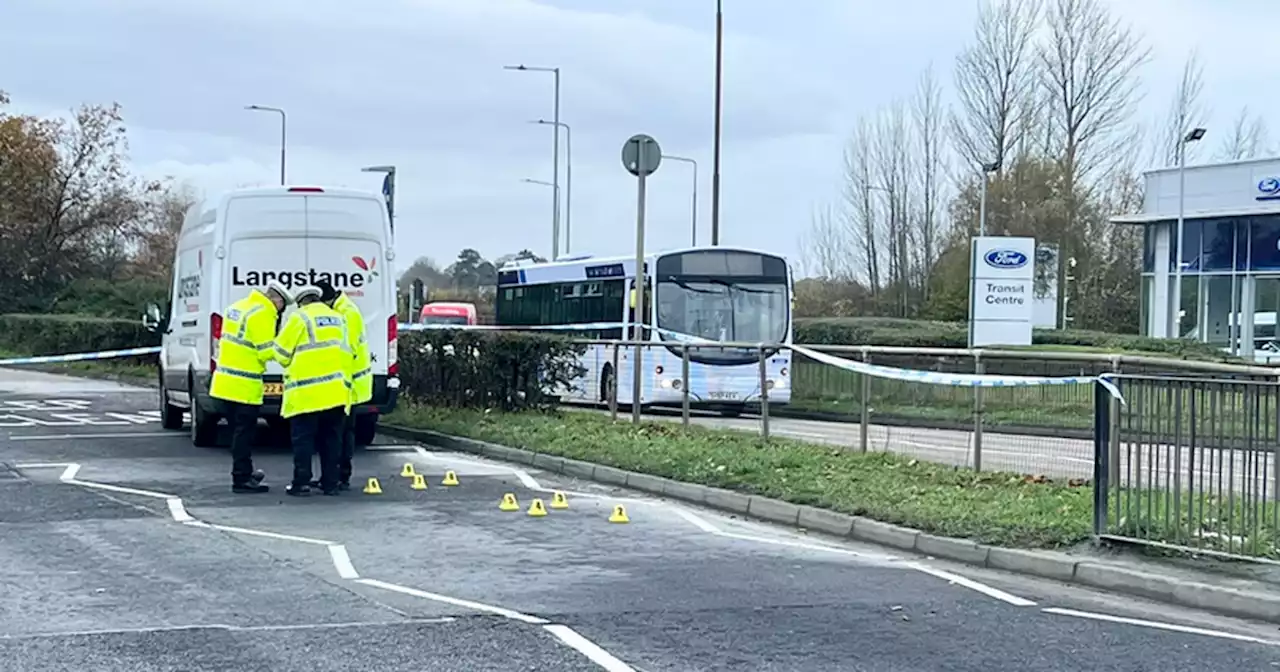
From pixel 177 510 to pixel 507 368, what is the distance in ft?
24.4

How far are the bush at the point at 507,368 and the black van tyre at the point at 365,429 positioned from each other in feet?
6.15

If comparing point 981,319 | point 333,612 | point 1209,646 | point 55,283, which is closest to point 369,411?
point 333,612

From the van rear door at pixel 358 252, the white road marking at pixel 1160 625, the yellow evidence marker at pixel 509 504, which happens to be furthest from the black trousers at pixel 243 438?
the white road marking at pixel 1160 625

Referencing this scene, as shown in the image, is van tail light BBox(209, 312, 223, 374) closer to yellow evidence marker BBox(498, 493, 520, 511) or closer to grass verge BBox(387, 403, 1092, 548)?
grass verge BBox(387, 403, 1092, 548)

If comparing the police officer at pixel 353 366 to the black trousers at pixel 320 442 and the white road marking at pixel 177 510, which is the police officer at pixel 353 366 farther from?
the white road marking at pixel 177 510

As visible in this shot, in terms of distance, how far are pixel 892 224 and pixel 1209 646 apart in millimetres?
45133

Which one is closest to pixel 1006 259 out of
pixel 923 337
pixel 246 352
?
pixel 923 337

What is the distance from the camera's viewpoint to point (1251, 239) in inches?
1768

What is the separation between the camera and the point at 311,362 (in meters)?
12.6

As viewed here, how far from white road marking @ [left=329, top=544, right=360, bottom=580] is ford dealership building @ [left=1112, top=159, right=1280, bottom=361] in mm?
37717

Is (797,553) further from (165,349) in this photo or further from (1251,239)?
(1251,239)

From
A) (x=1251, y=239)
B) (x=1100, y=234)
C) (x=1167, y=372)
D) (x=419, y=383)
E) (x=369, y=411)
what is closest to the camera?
(x=1167, y=372)

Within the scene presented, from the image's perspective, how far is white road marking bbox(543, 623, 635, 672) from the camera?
6.75 meters

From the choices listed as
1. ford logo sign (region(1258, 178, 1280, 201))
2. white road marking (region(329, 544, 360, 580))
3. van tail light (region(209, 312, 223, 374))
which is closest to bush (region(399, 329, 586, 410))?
van tail light (region(209, 312, 223, 374))
